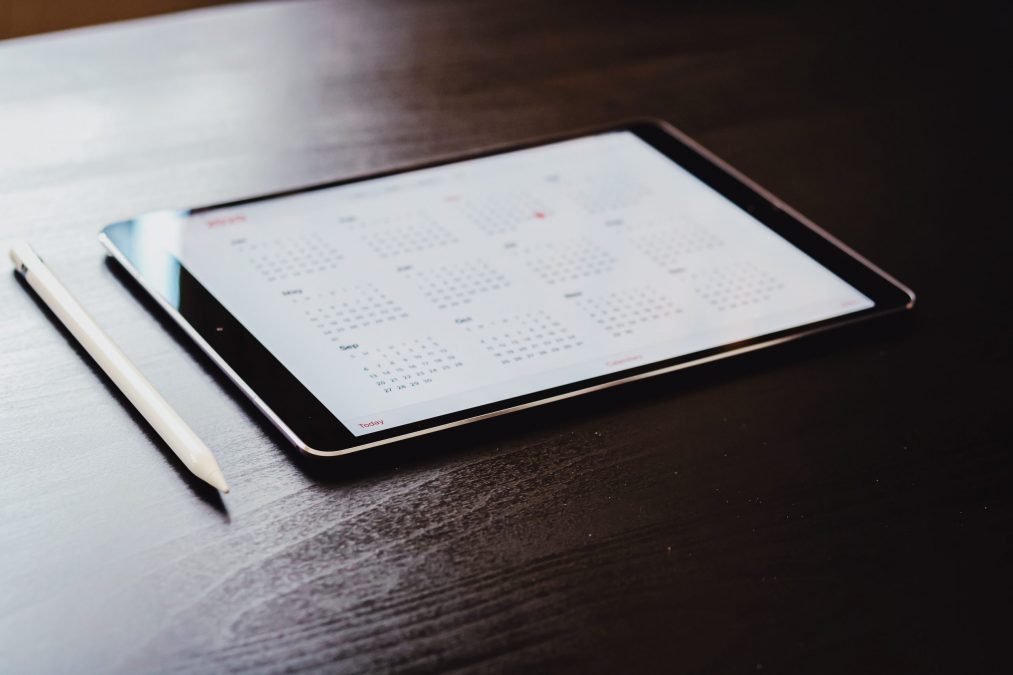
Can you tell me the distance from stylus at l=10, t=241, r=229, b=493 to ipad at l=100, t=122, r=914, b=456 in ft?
0.15

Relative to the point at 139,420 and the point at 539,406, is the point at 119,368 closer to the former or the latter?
the point at 139,420

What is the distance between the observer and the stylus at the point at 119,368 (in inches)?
23.5

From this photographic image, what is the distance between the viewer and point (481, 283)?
776 millimetres

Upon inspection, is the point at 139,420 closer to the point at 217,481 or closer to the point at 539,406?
the point at 217,481

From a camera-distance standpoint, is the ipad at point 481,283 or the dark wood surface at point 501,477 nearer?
the dark wood surface at point 501,477

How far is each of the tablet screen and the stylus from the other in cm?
8

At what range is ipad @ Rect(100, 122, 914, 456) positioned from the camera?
2.20 feet

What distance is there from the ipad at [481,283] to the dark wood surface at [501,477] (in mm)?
21

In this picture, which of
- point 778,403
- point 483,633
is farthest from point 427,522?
point 778,403

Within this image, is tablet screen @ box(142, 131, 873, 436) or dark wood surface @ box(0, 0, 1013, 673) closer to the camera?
dark wood surface @ box(0, 0, 1013, 673)

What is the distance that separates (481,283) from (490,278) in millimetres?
10

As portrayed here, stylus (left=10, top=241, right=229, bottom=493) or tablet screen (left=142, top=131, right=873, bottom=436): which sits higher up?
tablet screen (left=142, top=131, right=873, bottom=436)

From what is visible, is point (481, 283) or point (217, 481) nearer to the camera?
point (217, 481)

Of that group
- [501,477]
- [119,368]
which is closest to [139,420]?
[119,368]
